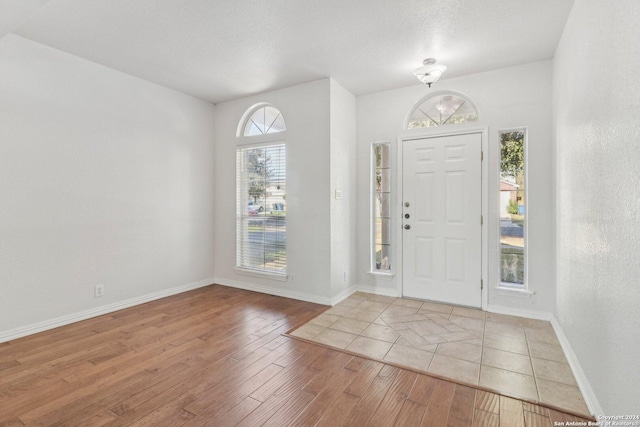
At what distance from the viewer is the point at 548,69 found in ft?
10.8

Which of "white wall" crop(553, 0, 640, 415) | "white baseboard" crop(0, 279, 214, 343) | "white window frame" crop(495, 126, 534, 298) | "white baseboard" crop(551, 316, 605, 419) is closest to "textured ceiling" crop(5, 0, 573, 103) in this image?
"white wall" crop(553, 0, 640, 415)

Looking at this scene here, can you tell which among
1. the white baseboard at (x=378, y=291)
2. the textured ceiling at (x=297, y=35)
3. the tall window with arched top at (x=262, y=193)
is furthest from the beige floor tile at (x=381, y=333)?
the textured ceiling at (x=297, y=35)

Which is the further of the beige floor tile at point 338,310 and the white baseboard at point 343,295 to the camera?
the white baseboard at point 343,295

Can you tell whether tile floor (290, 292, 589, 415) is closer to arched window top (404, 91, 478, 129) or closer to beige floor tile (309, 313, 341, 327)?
beige floor tile (309, 313, 341, 327)

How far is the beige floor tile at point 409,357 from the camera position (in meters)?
2.41

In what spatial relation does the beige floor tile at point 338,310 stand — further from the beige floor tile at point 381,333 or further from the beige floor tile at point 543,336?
the beige floor tile at point 543,336

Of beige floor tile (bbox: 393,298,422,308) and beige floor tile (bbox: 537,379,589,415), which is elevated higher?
beige floor tile (bbox: 393,298,422,308)

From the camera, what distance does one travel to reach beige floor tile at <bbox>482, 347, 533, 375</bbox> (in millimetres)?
2354

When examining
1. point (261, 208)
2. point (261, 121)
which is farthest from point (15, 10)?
point (261, 208)

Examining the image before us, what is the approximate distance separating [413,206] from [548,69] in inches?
79.1

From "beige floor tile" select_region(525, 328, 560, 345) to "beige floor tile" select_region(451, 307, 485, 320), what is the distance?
1.55 ft

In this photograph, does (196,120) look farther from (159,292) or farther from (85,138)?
(159,292)

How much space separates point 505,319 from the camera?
334 cm

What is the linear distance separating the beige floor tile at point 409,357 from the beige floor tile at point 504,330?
901 millimetres
